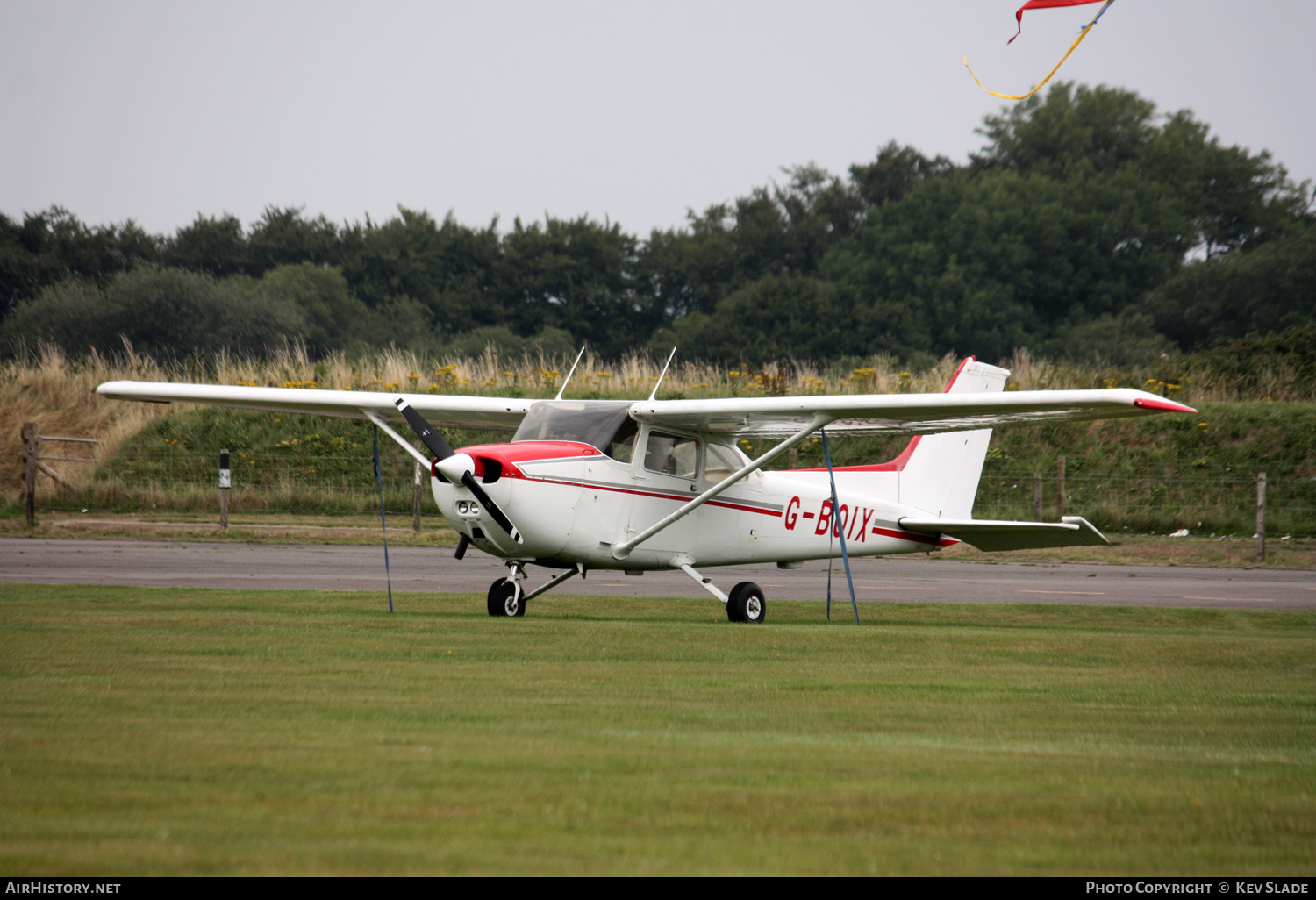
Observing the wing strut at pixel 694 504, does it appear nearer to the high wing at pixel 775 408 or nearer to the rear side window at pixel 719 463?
the high wing at pixel 775 408

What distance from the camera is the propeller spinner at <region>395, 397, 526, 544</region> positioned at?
11.8 metres

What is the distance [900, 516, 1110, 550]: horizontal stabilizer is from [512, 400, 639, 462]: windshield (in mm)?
4054

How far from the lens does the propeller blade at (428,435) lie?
12.6 metres

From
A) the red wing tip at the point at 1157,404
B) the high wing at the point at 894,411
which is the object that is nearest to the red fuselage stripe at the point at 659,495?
the high wing at the point at 894,411

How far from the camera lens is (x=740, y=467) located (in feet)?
46.6

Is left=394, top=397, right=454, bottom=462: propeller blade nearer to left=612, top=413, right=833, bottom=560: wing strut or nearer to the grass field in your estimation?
left=612, top=413, right=833, bottom=560: wing strut

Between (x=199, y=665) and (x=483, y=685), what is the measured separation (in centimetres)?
187

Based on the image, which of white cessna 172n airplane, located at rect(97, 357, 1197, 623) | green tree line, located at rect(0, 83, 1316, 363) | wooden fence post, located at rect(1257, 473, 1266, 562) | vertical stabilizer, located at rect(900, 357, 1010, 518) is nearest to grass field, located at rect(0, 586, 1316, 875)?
white cessna 172n airplane, located at rect(97, 357, 1197, 623)

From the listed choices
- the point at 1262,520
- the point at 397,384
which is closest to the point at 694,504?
the point at 1262,520

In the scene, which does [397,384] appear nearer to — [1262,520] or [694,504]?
[1262,520]

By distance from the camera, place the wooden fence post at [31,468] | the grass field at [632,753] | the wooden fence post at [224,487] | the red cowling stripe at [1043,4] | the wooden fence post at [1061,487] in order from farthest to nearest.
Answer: the wooden fence post at [1061,487] < the wooden fence post at [224,487] < the wooden fence post at [31,468] < the red cowling stripe at [1043,4] < the grass field at [632,753]

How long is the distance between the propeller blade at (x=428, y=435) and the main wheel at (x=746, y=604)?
10.4 feet

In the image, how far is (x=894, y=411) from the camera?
40.7 feet
